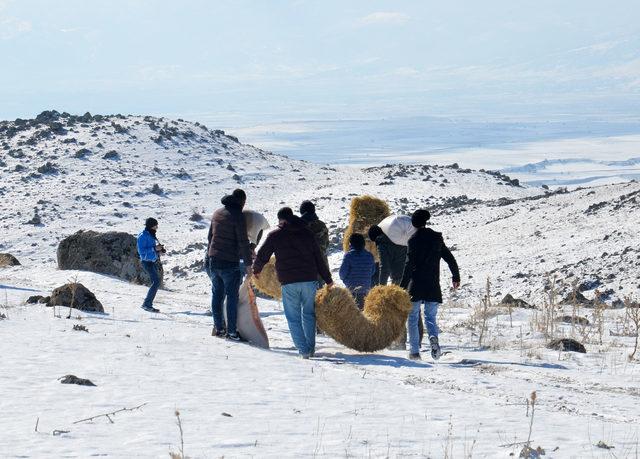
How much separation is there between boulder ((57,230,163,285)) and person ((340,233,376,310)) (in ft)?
34.0

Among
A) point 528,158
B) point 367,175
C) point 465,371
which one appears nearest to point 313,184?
point 367,175

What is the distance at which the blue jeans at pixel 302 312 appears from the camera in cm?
1068

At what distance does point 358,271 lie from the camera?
12.0 meters

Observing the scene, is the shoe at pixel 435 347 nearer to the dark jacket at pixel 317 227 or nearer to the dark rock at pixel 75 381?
the dark jacket at pixel 317 227

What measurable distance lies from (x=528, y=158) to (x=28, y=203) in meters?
114

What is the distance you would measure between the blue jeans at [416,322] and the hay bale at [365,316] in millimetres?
86

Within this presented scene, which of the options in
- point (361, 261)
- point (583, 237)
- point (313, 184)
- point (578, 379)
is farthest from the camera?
point (313, 184)

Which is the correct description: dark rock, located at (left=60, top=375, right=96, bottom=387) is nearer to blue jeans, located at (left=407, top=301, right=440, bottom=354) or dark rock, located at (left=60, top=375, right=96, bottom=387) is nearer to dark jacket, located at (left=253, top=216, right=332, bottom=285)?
dark jacket, located at (left=253, top=216, right=332, bottom=285)

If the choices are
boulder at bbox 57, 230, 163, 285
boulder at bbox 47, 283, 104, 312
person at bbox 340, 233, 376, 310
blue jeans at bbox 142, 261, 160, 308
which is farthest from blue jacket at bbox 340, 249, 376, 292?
boulder at bbox 57, 230, 163, 285

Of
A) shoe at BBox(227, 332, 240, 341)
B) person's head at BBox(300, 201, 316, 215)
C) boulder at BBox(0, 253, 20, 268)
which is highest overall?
person's head at BBox(300, 201, 316, 215)

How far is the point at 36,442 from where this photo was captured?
6.08 m

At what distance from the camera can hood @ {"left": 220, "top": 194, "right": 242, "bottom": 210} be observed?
11273 mm

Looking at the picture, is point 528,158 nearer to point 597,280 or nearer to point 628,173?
point 628,173

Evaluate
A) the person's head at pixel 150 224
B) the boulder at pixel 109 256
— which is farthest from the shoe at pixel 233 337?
the boulder at pixel 109 256
